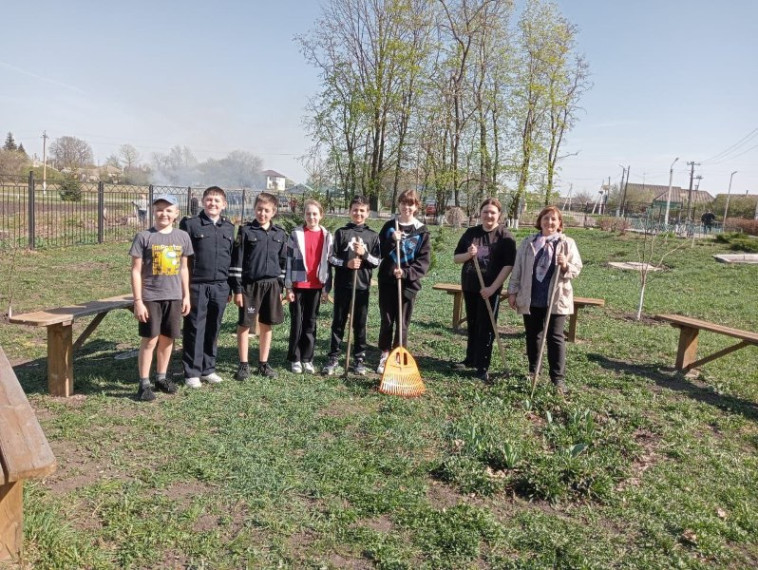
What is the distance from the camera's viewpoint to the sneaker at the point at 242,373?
5172 millimetres

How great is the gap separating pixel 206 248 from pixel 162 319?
0.68 metres

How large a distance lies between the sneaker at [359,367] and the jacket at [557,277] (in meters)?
1.56

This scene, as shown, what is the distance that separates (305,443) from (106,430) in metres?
1.38

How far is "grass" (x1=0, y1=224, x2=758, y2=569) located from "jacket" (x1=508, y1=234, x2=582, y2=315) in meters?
0.72

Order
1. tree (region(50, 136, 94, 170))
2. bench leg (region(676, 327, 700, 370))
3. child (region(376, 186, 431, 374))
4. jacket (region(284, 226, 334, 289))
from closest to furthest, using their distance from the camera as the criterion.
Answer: jacket (region(284, 226, 334, 289)) < child (region(376, 186, 431, 374)) < bench leg (region(676, 327, 700, 370)) < tree (region(50, 136, 94, 170))

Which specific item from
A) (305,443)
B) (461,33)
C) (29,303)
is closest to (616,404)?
(305,443)

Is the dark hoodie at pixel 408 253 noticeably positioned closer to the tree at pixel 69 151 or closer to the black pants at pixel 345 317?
the black pants at pixel 345 317

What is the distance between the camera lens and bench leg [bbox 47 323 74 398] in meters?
4.54

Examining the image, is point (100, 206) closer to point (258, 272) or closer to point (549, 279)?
point (258, 272)

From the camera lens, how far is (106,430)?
399cm

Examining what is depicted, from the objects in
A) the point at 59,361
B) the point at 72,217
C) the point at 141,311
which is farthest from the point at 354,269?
the point at 72,217

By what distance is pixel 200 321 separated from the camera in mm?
4891

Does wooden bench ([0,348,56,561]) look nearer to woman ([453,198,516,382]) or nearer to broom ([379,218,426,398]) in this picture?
broom ([379,218,426,398])

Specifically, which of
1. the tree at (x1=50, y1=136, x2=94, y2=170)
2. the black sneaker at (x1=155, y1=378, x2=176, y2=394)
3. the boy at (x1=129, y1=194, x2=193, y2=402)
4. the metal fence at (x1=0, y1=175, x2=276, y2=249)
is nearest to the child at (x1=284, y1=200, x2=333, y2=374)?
the boy at (x1=129, y1=194, x2=193, y2=402)
